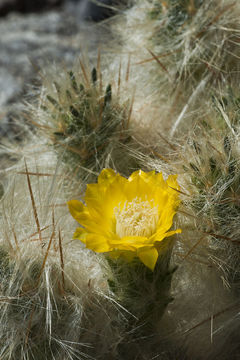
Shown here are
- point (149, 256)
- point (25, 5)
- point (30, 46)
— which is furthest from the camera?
point (25, 5)

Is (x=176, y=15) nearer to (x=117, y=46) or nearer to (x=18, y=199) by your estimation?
(x=117, y=46)

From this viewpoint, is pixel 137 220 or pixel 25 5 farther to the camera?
pixel 25 5

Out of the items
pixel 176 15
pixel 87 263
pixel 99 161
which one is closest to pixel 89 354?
pixel 87 263

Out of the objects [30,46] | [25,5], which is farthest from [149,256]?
[25,5]

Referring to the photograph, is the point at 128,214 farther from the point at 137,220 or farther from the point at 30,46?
the point at 30,46

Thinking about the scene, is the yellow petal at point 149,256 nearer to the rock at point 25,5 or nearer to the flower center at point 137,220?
the flower center at point 137,220

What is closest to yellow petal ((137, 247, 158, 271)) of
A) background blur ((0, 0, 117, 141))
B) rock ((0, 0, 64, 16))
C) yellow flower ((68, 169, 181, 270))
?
yellow flower ((68, 169, 181, 270))
